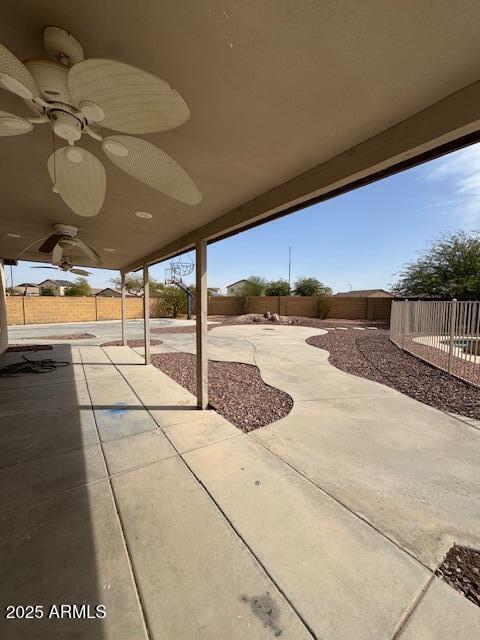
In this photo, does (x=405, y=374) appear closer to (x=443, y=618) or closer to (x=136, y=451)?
(x=443, y=618)

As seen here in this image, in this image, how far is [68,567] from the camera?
1.43 metres

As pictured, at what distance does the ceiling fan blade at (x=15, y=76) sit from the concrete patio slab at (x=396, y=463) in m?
2.82

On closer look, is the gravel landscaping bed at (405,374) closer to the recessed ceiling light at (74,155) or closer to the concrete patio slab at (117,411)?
the concrete patio slab at (117,411)

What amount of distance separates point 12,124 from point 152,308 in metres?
18.1

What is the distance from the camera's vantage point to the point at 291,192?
89.0 inches

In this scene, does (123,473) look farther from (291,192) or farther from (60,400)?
(291,192)

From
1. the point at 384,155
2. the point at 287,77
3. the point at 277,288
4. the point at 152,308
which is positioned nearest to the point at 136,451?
the point at 287,77

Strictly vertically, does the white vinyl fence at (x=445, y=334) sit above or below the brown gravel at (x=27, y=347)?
above

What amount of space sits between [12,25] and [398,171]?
212 centimetres

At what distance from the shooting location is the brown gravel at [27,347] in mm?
7391

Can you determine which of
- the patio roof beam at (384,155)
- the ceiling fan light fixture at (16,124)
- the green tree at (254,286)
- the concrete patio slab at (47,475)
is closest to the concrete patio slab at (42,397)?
the concrete patio slab at (47,475)

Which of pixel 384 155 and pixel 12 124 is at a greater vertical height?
pixel 384 155

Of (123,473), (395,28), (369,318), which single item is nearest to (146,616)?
(123,473)

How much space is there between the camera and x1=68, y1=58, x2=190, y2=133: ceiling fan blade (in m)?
0.89
